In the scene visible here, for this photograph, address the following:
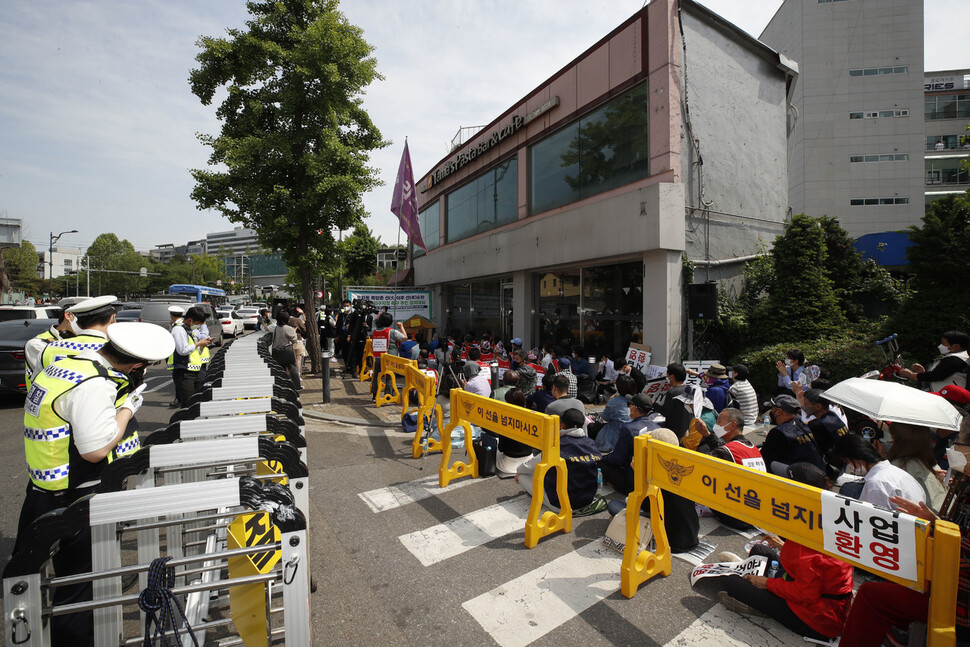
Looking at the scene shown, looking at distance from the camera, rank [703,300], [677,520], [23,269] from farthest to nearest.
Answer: [23,269]
[703,300]
[677,520]

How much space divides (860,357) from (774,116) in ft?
28.4

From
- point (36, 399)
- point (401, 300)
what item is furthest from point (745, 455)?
point (401, 300)

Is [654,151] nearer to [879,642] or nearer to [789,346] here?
[789,346]

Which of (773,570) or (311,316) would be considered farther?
(311,316)

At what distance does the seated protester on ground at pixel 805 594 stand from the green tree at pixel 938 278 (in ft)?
26.5

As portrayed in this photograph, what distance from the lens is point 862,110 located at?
34719mm

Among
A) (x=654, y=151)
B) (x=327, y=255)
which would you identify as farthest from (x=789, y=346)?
(x=327, y=255)

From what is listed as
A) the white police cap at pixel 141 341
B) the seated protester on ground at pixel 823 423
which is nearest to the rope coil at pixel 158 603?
the white police cap at pixel 141 341

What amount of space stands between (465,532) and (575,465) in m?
1.31

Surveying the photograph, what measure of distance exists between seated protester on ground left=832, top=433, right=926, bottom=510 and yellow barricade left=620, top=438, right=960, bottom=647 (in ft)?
3.15

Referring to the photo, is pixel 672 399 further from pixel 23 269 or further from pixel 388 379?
pixel 23 269

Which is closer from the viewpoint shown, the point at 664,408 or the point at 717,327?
the point at 664,408

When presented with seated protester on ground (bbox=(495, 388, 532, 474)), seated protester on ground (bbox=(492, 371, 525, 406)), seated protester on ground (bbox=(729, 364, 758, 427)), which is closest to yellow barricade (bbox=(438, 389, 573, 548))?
seated protester on ground (bbox=(495, 388, 532, 474))

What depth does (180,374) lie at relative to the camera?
8688 millimetres
